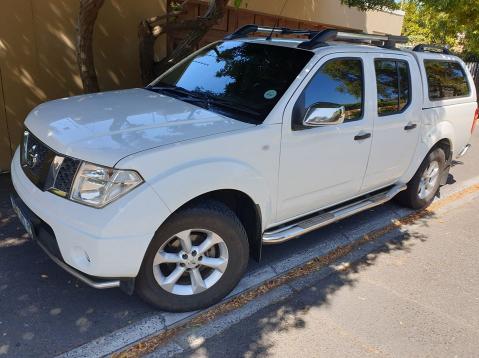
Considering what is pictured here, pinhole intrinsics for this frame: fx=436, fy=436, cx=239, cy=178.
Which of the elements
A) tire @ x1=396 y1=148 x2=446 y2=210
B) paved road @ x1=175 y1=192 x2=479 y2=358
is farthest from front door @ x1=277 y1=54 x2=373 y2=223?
tire @ x1=396 y1=148 x2=446 y2=210

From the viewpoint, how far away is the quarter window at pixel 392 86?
13.8ft

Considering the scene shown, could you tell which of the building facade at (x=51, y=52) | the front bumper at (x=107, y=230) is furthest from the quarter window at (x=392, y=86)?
the building facade at (x=51, y=52)

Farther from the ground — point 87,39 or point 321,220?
point 87,39

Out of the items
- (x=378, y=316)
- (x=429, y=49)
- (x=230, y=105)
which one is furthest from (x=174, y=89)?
(x=429, y=49)

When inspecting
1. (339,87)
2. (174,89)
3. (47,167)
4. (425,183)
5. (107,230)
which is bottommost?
(425,183)

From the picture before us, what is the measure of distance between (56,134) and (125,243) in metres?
0.91

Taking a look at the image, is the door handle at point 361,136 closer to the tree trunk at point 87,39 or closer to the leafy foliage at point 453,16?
the tree trunk at point 87,39

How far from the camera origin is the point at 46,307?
10.4ft

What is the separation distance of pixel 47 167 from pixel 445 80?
4565mm

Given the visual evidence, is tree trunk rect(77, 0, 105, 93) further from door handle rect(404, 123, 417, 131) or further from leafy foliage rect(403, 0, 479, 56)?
leafy foliage rect(403, 0, 479, 56)

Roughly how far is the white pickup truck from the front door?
12 mm

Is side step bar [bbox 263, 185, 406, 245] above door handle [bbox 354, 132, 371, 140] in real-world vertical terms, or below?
below

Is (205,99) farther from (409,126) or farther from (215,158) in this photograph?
(409,126)

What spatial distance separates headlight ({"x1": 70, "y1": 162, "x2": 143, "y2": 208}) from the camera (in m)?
2.60
